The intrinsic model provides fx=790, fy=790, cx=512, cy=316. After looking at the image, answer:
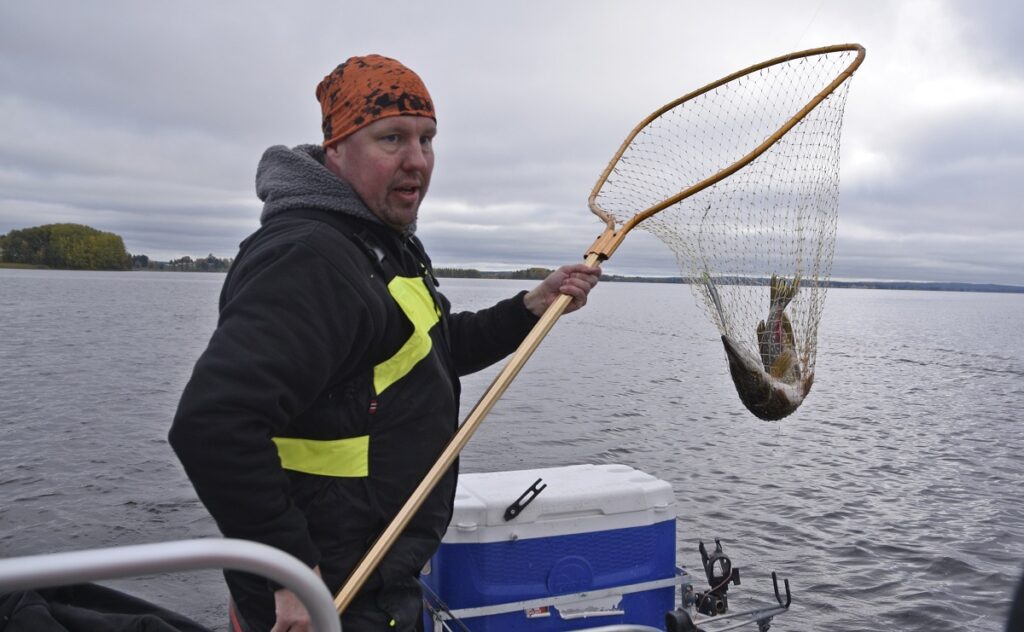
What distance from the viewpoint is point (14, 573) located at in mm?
1276

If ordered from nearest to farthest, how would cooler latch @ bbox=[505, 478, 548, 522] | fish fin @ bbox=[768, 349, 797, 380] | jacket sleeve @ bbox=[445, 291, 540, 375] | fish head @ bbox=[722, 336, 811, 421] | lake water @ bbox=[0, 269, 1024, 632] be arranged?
jacket sleeve @ bbox=[445, 291, 540, 375]
cooler latch @ bbox=[505, 478, 548, 522]
fish head @ bbox=[722, 336, 811, 421]
fish fin @ bbox=[768, 349, 797, 380]
lake water @ bbox=[0, 269, 1024, 632]

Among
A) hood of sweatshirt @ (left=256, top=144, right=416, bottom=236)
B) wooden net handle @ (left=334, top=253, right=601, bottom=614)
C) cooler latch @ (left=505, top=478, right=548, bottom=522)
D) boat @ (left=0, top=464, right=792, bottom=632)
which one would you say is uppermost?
hood of sweatshirt @ (left=256, top=144, right=416, bottom=236)

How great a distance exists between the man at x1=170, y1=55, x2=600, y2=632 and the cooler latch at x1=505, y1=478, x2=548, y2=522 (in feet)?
4.32

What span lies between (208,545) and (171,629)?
4.20 ft

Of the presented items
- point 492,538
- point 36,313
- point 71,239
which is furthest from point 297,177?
point 71,239

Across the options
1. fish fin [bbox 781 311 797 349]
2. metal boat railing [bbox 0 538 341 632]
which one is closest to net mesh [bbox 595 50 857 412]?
fish fin [bbox 781 311 797 349]

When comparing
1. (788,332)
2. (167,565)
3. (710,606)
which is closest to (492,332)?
(167,565)

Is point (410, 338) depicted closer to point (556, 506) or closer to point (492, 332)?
point (492, 332)

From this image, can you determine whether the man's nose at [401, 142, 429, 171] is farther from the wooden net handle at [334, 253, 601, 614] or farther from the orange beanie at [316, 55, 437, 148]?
the wooden net handle at [334, 253, 601, 614]

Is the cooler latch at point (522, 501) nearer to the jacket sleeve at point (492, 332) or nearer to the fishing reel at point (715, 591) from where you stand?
the jacket sleeve at point (492, 332)

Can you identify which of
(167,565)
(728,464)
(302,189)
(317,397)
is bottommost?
(728,464)

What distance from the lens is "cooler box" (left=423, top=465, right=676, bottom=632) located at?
13.1ft

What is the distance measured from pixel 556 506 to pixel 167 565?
2.89 meters

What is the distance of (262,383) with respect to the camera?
76.5 inches
